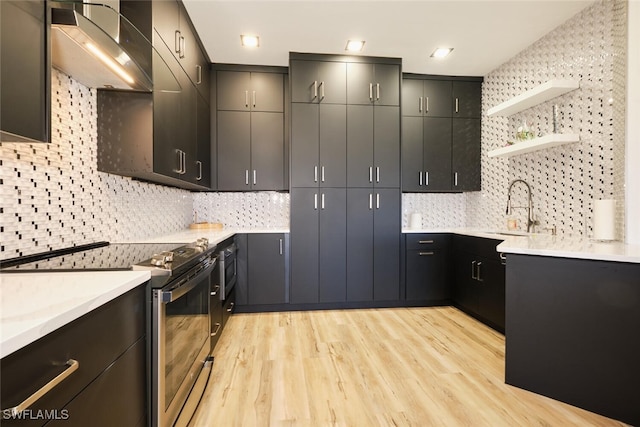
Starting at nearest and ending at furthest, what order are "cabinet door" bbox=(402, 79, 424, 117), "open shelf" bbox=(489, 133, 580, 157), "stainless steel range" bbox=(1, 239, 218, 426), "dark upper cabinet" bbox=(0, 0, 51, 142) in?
"dark upper cabinet" bbox=(0, 0, 51, 142) → "stainless steel range" bbox=(1, 239, 218, 426) → "open shelf" bbox=(489, 133, 580, 157) → "cabinet door" bbox=(402, 79, 424, 117)

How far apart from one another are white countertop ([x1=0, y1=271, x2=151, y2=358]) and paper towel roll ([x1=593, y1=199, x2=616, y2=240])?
9.10ft

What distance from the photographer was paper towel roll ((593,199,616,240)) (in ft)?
6.90

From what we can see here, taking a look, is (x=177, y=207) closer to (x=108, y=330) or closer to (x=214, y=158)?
(x=214, y=158)

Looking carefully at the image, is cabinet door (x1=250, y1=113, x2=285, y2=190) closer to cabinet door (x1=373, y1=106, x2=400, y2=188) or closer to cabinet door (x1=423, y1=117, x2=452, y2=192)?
cabinet door (x1=373, y1=106, x2=400, y2=188)

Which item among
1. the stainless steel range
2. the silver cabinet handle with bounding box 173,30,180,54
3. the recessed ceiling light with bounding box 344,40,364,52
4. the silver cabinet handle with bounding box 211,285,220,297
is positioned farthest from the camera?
the recessed ceiling light with bounding box 344,40,364,52

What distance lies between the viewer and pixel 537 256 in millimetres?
1857

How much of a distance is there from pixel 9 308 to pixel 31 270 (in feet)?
1.73

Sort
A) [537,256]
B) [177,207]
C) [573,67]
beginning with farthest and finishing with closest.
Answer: [177,207] → [573,67] → [537,256]

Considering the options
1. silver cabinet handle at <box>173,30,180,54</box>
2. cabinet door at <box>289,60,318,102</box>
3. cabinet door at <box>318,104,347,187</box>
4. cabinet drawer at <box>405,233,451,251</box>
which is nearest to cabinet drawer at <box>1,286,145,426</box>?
silver cabinet handle at <box>173,30,180,54</box>

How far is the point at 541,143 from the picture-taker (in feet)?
8.61

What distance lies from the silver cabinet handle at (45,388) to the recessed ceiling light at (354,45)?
3206mm

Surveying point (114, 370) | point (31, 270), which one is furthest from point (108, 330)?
point (31, 270)

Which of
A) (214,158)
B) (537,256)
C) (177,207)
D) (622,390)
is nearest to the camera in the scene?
(622,390)

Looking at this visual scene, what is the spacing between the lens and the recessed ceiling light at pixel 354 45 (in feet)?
10.0
